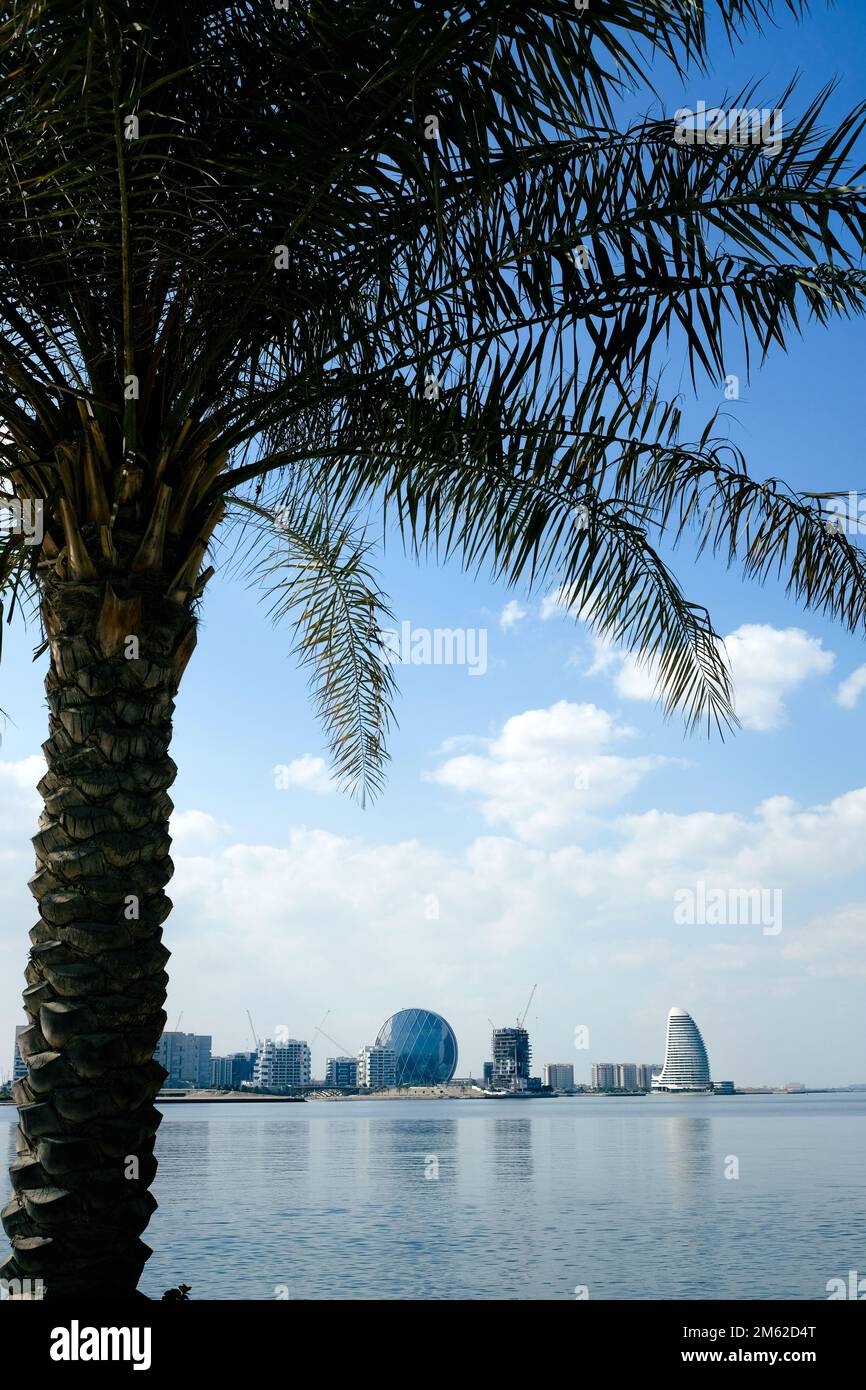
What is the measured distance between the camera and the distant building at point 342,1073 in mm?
128125

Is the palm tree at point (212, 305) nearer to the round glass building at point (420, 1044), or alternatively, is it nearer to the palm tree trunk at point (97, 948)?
the palm tree trunk at point (97, 948)

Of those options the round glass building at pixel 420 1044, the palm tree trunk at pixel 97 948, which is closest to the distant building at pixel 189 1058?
the round glass building at pixel 420 1044

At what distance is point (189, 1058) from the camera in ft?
293

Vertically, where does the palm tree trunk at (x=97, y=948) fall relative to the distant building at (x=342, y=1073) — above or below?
above

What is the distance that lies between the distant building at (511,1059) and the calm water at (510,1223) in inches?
2989

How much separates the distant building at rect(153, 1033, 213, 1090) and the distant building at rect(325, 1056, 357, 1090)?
3029 cm

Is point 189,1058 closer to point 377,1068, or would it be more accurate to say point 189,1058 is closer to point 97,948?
point 377,1068

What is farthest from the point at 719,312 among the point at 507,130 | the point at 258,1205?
the point at 258,1205

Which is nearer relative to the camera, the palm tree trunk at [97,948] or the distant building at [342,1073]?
the palm tree trunk at [97,948]

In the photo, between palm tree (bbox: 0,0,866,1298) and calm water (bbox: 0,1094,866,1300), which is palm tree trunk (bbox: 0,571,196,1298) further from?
calm water (bbox: 0,1094,866,1300)

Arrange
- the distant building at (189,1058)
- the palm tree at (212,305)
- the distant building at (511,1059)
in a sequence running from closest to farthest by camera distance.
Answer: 1. the palm tree at (212,305)
2. the distant building at (189,1058)
3. the distant building at (511,1059)

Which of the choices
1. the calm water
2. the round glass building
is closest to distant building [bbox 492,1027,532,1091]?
the round glass building

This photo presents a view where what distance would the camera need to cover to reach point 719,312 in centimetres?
561
